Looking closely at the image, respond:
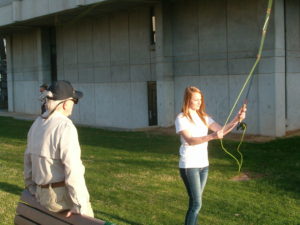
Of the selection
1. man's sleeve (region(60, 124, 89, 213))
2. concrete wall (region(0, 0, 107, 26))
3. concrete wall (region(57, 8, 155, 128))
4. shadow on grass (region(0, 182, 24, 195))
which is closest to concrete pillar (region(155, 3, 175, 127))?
concrete wall (region(57, 8, 155, 128))

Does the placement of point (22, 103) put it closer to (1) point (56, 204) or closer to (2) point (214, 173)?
(2) point (214, 173)

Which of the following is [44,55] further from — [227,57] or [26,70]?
[227,57]

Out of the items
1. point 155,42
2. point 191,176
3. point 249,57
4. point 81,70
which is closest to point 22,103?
point 81,70

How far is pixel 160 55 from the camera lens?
19094mm

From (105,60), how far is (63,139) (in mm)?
18853

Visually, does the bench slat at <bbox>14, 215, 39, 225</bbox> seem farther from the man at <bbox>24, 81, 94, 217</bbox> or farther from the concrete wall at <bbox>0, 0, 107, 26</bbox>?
the concrete wall at <bbox>0, 0, 107, 26</bbox>

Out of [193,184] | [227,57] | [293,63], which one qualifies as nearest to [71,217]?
[193,184]

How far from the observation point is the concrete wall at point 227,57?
1550 centimetres

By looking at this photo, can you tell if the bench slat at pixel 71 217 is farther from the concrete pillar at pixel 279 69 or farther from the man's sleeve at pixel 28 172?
the concrete pillar at pixel 279 69

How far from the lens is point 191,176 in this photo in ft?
18.6

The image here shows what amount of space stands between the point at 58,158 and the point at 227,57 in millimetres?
13380

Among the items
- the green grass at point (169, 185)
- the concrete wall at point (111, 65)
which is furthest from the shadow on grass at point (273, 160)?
the concrete wall at point (111, 65)

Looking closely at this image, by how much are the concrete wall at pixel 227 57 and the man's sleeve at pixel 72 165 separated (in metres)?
12.1

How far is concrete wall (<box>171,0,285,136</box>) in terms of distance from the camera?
1550 cm
